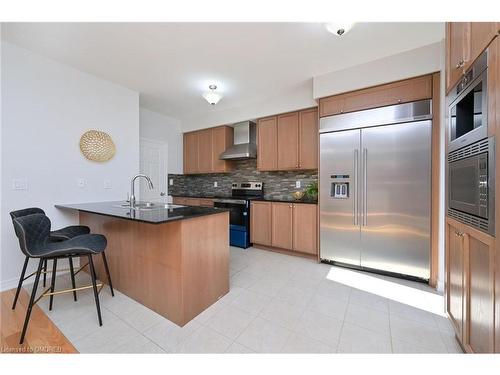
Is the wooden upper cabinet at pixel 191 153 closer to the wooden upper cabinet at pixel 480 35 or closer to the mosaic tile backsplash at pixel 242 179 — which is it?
the mosaic tile backsplash at pixel 242 179

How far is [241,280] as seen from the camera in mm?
2404

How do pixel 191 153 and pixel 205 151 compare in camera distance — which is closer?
pixel 205 151

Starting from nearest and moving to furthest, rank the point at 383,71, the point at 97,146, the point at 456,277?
1. the point at 456,277
2. the point at 383,71
3. the point at 97,146

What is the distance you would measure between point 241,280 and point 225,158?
2.44 meters

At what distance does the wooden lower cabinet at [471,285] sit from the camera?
1.02 meters

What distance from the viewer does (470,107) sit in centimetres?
138

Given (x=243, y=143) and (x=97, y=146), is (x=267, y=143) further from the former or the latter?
(x=97, y=146)

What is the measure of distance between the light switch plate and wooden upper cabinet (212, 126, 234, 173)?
276 cm

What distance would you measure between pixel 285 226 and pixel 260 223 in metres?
0.45

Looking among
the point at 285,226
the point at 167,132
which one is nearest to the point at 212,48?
the point at 285,226

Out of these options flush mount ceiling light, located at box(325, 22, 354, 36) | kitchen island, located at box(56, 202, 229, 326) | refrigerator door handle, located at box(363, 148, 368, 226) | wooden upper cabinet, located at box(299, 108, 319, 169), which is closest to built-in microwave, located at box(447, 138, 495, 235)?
refrigerator door handle, located at box(363, 148, 368, 226)

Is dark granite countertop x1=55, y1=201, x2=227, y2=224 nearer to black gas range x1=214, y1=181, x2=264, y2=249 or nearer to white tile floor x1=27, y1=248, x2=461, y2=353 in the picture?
white tile floor x1=27, y1=248, x2=461, y2=353
